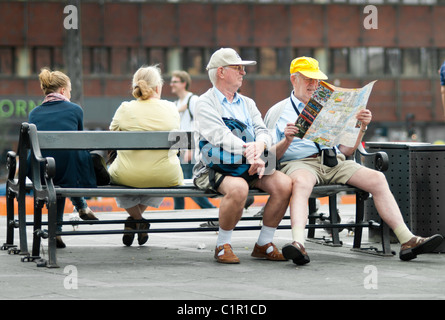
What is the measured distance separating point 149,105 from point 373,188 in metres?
2.20

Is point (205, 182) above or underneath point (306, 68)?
underneath

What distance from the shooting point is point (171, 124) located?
27.2 ft

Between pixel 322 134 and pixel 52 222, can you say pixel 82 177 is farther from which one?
pixel 322 134

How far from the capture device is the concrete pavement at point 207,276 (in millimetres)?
5637

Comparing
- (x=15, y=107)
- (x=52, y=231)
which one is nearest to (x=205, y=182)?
(x=52, y=231)

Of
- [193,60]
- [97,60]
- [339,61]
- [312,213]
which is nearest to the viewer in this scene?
[312,213]

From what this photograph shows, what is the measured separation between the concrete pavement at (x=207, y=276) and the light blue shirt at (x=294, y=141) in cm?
89

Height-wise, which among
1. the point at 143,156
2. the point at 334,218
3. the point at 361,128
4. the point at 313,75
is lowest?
the point at 334,218

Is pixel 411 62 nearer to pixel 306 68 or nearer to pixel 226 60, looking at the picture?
pixel 306 68

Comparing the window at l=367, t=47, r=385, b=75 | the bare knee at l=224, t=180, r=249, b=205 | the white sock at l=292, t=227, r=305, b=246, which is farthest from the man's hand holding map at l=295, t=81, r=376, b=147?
the window at l=367, t=47, r=385, b=75

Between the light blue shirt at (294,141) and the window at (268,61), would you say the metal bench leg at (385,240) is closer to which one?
the light blue shirt at (294,141)

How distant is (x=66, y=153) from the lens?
8.09 m

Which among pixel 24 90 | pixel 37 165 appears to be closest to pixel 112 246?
pixel 37 165

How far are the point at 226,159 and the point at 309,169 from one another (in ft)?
2.61
